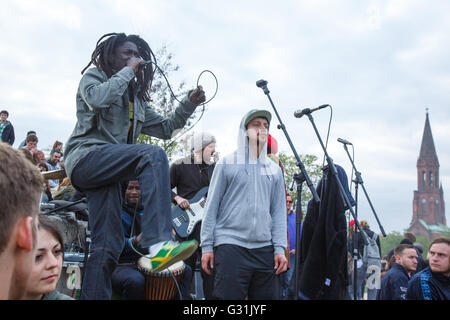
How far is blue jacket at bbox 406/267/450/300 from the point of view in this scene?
4.66 metres

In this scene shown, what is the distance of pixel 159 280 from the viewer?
4438 millimetres

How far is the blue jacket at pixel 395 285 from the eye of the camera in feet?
21.3

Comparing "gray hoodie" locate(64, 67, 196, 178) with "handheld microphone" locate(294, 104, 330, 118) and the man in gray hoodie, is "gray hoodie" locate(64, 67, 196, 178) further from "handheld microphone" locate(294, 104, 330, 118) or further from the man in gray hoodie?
"handheld microphone" locate(294, 104, 330, 118)

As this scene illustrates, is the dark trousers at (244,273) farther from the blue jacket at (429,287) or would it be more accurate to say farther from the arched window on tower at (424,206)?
the arched window on tower at (424,206)

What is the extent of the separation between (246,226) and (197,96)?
3.60 ft

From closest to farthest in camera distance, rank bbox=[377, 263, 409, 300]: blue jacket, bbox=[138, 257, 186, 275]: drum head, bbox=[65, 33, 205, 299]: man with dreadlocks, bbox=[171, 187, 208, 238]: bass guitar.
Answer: bbox=[65, 33, 205, 299]: man with dreadlocks < bbox=[138, 257, 186, 275]: drum head < bbox=[171, 187, 208, 238]: bass guitar < bbox=[377, 263, 409, 300]: blue jacket

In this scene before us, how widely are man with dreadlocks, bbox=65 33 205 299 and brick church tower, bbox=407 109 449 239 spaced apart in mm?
127748

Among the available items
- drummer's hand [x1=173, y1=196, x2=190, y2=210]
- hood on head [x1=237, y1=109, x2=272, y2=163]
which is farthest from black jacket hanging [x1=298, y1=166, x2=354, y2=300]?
drummer's hand [x1=173, y1=196, x2=190, y2=210]

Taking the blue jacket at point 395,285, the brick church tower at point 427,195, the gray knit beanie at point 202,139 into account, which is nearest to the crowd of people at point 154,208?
the gray knit beanie at point 202,139

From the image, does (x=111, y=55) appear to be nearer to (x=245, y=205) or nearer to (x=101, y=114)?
(x=101, y=114)

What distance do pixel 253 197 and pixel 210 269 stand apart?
67 cm

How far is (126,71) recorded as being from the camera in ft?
10.9
